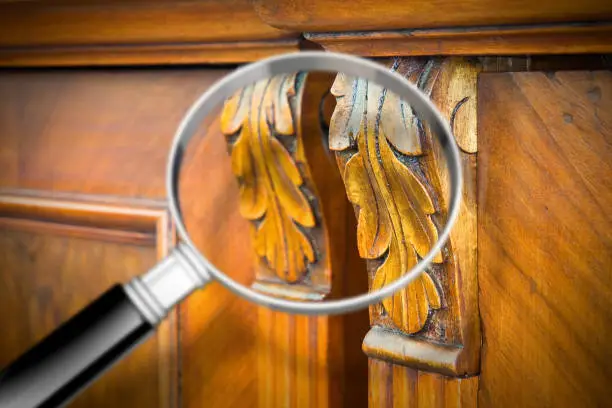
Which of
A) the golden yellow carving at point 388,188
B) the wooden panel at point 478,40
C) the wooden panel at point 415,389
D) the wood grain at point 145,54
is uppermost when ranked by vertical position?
the wood grain at point 145,54

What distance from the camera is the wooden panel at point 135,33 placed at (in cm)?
51

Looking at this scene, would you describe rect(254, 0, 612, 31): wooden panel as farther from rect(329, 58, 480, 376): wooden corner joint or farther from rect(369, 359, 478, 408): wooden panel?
rect(369, 359, 478, 408): wooden panel

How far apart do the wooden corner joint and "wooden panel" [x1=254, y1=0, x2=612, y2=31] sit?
4cm

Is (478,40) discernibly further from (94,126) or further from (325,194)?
(94,126)

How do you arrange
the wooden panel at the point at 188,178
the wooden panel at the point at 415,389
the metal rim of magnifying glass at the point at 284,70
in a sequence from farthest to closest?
the wooden panel at the point at 188,178, the wooden panel at the point at 415,389, the metal rim of magnifying glass at the point at 284,70

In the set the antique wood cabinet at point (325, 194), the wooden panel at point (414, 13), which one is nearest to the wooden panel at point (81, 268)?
the antique wood cabinet at point (325, 194)

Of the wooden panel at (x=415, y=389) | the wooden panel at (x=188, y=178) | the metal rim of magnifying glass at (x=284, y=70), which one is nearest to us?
the metal rim of magnifying glass at (x=284, y=70)

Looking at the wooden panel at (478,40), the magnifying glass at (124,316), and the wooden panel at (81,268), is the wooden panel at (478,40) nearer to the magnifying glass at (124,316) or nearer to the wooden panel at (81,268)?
the magnifying glass at (124,316)

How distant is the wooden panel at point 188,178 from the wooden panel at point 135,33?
1.2 inches

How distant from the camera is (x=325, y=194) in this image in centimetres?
54

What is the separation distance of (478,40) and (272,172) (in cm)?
17

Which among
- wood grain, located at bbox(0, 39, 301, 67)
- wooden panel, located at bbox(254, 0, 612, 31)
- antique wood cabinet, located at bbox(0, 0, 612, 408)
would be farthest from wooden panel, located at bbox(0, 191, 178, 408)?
wooden panel, located at bbox(254, 0, 612, 31)

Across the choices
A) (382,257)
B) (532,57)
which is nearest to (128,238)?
(382,257)

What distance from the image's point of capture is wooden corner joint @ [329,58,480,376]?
1.46 ft
